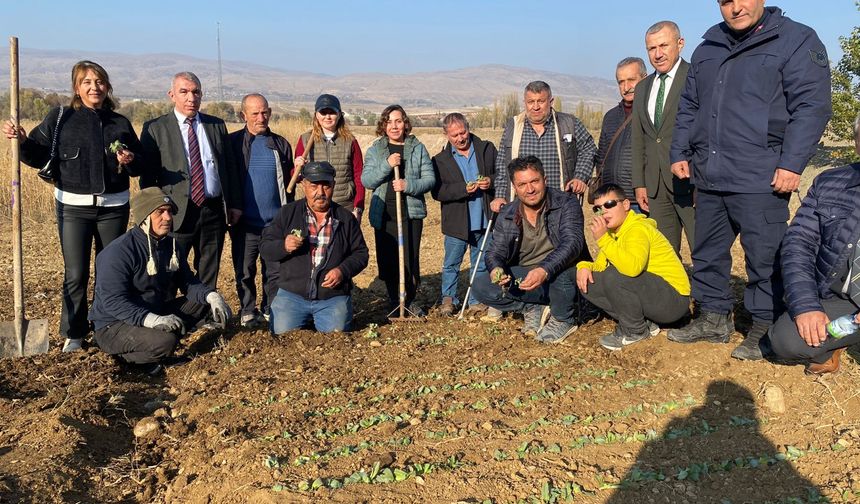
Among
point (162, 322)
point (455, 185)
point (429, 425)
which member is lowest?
point (429, 425)

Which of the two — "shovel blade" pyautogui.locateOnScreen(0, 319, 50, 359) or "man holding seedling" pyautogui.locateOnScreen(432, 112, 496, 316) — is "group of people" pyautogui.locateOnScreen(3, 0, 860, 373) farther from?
"shovel blade" pyautogui.locateOnScreen(0, 319, 50, 359)

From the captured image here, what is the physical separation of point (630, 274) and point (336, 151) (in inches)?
107

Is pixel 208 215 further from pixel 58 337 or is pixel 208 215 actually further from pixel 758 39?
pixel 758 39

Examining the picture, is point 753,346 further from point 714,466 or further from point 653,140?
point 653,140

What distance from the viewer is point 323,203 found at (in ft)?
17.9

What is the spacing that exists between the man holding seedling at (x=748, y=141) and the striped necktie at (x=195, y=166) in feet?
11.9

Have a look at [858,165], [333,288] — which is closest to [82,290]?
[333,288]

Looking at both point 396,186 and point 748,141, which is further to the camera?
point 396,186

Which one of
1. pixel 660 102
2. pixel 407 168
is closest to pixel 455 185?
pixel 407 168

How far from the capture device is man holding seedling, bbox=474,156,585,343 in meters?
5.14

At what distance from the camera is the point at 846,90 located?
11406 millimetres

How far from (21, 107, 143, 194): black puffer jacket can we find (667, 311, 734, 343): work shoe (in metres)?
4.31

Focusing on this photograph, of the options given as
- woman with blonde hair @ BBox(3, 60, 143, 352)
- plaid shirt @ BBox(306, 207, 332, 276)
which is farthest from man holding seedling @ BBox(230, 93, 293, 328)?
woman with blonde hair @ BBox(3, 60, 143, 352)

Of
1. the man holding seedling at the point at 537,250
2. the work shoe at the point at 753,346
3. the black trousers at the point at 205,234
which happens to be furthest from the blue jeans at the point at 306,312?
the work shoe at the point at 753,346
